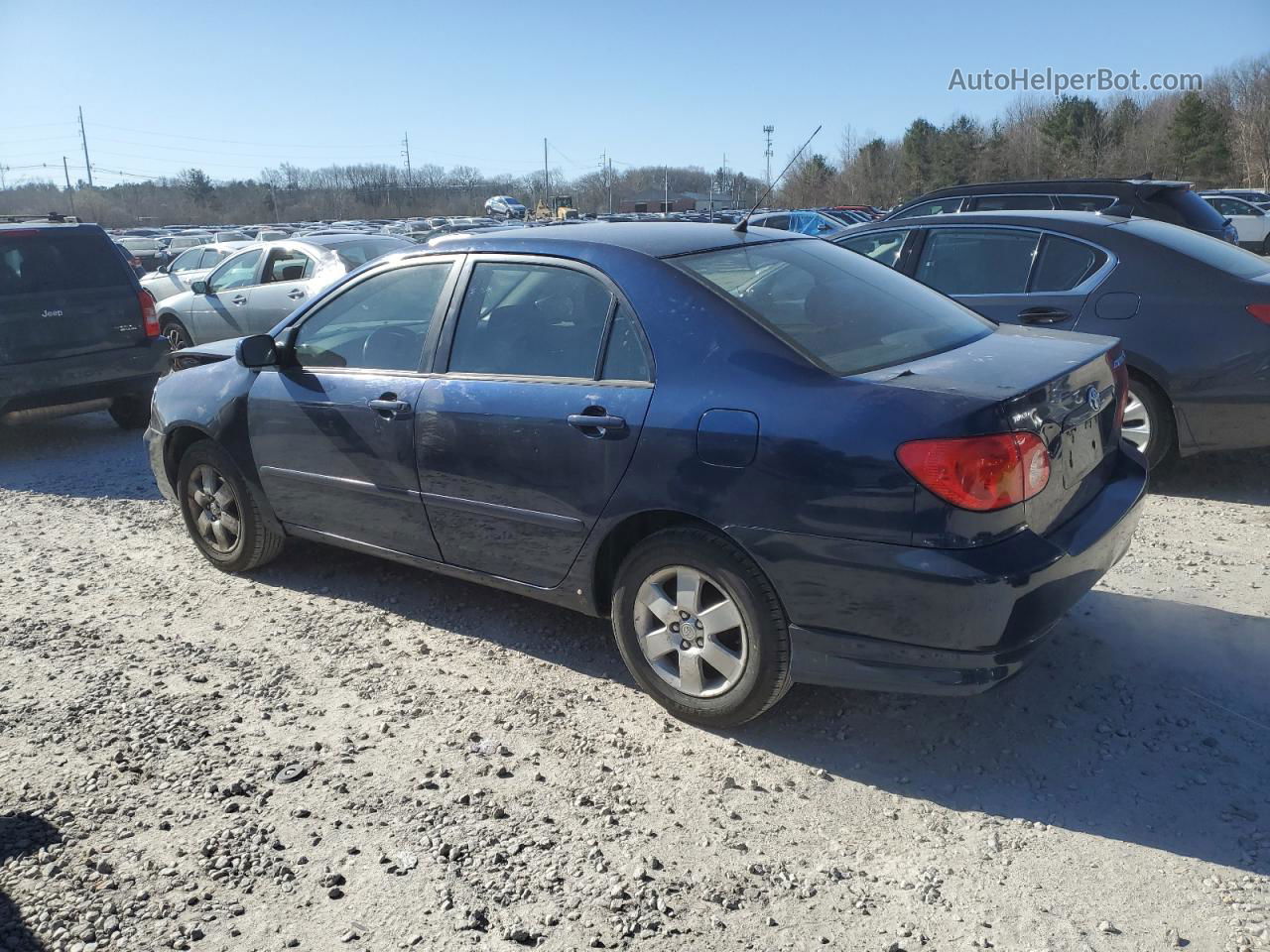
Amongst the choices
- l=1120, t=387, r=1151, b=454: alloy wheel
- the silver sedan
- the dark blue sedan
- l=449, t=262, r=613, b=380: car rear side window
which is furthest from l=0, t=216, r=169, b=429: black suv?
l=1120, t=387, r=1151, b=454: alloy wheel

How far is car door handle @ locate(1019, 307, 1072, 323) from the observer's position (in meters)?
6.00

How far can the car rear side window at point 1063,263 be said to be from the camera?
6.08 metres

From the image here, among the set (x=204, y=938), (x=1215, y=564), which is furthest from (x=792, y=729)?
(x=1215, y=564)

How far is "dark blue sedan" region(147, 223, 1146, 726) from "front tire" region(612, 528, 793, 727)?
0.01 metres

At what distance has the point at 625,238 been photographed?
13.0ft

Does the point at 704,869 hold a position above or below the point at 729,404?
below

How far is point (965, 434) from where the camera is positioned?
9.59ft

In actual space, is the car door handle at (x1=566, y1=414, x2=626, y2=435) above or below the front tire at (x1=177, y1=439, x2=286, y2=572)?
above

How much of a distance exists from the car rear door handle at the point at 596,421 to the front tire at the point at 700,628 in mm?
406

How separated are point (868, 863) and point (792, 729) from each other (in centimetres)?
77

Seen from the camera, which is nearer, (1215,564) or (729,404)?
(729,404)

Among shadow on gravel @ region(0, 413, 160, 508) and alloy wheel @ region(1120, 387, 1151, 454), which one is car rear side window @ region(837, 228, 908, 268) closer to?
alloy wheel @ region(1120, 387, 1151, 454)

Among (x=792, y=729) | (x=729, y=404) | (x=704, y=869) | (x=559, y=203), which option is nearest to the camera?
(x=704, y=869)

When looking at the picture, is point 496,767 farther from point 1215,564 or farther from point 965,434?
point 1215,564
